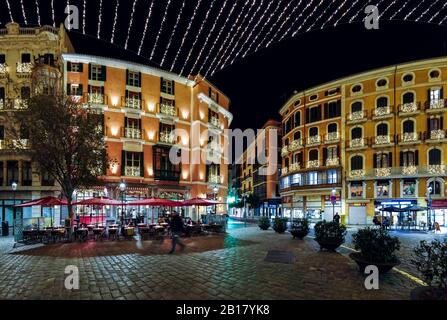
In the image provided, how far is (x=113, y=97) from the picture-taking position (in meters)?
30.1

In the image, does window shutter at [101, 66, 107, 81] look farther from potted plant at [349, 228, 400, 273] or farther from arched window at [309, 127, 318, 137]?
potted plant at [349, 228, 400, 273]

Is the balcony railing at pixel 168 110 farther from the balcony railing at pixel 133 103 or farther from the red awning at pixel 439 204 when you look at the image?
the red awning at pixel 439 204

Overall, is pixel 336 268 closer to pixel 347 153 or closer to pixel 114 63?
pixel 114 63

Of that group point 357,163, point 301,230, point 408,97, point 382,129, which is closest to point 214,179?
point 357,163

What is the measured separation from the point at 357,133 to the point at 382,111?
3.84m

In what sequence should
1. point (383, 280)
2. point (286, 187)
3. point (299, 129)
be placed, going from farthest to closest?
point (286, 187), point (299, 129), point (383, 280)

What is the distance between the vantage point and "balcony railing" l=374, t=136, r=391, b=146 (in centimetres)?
3609

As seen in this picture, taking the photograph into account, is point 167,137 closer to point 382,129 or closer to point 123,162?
point 123,162

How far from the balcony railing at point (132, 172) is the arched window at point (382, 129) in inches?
1118

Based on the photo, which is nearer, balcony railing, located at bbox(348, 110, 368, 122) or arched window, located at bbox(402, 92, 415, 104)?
arched window, located at bbox(402, 92, 415, 104)

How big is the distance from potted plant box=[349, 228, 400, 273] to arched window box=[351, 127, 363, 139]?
32617 millimetres

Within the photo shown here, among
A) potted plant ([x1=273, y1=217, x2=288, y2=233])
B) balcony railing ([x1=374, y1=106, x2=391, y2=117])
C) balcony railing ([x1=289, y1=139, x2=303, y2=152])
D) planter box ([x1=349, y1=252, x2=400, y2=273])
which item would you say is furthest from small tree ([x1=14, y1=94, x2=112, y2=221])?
balcony railing ([x1=374, y1=106, x2=391, y2=117])
